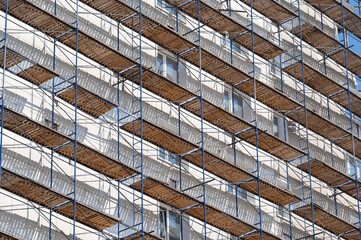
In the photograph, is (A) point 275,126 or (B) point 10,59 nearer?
(B) point 10,59

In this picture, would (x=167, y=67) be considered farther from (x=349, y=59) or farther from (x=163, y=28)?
(x=349, y=59)

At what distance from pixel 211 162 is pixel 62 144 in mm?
7426

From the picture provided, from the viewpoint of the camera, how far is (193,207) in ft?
134

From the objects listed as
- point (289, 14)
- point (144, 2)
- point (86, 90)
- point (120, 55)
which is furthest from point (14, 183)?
point (289, 14)

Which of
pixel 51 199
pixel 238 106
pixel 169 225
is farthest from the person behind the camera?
pixel 238 106

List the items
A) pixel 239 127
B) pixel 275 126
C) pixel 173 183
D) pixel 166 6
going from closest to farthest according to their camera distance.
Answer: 1. pixel 173 183
2. pixel 166 6
3. pixel 239 127
4. pixel 275 126

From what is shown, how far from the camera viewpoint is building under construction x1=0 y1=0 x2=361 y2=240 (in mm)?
36938

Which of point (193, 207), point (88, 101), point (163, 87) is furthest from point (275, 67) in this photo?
point (88, 101)

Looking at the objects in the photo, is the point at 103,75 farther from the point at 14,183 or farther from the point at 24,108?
the point at 14,183

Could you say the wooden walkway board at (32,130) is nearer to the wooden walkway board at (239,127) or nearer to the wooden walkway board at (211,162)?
Answer: the wooden walkway board at (211,162)

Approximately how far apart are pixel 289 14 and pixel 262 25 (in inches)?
57.2

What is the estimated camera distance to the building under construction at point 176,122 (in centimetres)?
3694

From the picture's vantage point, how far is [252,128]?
145 feet

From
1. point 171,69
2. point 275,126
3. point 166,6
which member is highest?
point 166,6
